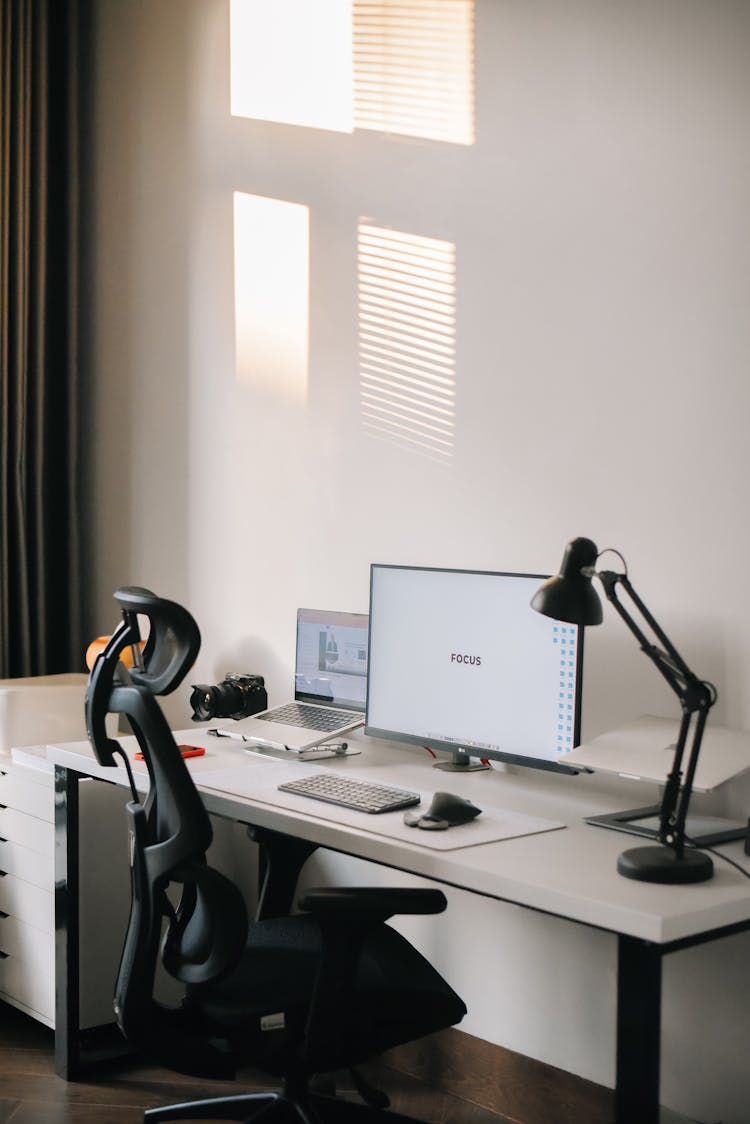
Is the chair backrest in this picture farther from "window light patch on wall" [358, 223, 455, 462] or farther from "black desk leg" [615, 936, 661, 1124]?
"window light patch on wall" [358, 223, 455, 462]

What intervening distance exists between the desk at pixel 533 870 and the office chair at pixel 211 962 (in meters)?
0.14

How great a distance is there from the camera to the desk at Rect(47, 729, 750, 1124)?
164 cm

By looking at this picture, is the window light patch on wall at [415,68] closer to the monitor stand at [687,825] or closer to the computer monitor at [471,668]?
the computer monitor at [471,668]

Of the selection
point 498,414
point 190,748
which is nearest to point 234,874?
point 190,748

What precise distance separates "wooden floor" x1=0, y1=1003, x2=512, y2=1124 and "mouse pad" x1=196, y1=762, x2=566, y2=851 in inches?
29.2

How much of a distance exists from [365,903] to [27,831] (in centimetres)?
131

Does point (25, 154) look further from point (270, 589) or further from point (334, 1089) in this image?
point (334, 1089)

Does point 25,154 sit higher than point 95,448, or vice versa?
point 25,154

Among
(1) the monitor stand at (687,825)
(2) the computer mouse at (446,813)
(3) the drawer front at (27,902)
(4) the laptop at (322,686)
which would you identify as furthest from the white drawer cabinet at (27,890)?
(1) the monitor stand at (687,825)

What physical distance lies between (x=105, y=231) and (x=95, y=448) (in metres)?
0.67

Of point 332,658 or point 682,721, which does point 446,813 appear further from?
point 332,658

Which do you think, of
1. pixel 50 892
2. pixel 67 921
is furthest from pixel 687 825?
pixel 50 892

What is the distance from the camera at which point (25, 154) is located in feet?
12.1

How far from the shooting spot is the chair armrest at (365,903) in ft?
6.15
